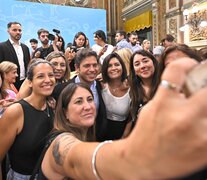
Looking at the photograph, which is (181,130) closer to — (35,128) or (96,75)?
(35,128)

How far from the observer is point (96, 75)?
3035 mm

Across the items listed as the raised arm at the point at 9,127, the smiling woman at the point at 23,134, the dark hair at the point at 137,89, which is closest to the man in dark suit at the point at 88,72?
the dark hair at the point at 137,89

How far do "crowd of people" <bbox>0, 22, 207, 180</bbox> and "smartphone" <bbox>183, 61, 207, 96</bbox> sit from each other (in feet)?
0.04

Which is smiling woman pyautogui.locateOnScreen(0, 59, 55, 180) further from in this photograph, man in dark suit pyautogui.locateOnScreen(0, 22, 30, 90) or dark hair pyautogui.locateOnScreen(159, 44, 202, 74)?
man in dark suit pyautogui.locateOnScreen(0, 22, 30, 90)

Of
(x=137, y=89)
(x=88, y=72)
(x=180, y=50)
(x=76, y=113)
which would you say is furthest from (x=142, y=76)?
(x=76, y=113)

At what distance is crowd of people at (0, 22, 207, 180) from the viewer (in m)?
0.45

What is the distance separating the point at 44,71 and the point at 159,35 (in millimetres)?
8770

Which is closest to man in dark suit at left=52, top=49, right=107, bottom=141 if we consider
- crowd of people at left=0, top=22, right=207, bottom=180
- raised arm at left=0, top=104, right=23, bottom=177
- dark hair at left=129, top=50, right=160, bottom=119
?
crowd of people at left=0, top=22, right=207, bottom=180

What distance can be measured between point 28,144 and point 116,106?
0.95 m

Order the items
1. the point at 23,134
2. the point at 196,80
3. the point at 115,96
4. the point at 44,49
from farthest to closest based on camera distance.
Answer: the point at 44,49
the point at 115,96
the point at 23,134
the point at 196,80

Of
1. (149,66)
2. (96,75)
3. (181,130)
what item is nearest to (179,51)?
(149,66)

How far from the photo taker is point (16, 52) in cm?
444

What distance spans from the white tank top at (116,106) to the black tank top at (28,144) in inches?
30.0

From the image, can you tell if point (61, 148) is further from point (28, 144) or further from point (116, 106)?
point (116, 106)
